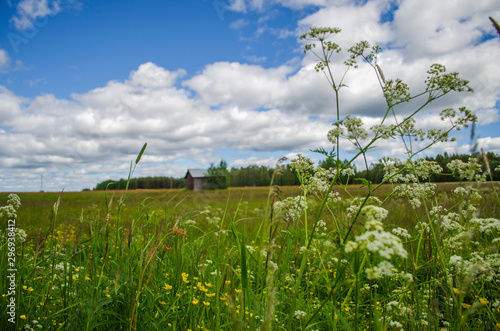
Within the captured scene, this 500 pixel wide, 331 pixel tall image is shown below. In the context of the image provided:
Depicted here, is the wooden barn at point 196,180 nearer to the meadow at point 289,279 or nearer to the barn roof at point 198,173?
the barn roof at point 198,173

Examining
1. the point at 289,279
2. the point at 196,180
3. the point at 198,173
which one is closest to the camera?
the point at 289,279

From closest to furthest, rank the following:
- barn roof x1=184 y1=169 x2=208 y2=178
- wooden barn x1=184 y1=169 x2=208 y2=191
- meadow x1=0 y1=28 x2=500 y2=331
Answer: meadow x1=0 y1=28 x2=500 y2=331
wooden barn x1=184 y1=169 x2=208 y2=191
barn roof x1=184 y1=169 x2=208 y2=178

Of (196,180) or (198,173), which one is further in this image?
(198,173)

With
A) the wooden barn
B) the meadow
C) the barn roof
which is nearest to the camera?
the meadow

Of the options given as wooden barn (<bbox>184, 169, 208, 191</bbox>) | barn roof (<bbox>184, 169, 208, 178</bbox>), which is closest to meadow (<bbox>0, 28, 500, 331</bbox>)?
wooden barn (<bbox>184, 169, 208, 191</bbox>)

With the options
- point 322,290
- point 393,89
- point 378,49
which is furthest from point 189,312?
point 378,49

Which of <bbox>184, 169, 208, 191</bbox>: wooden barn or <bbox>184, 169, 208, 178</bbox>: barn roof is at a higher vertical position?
<bbox>184, 169, 208, 178</bbox>: barn roof

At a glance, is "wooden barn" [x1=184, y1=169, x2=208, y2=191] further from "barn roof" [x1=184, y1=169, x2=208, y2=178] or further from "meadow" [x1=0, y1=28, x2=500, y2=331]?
"meadow" [x1=0, y1=28, x2=500, y2=331]

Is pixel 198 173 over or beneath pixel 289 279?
over

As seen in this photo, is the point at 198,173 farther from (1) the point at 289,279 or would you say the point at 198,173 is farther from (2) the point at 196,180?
(1) the point at 289,279

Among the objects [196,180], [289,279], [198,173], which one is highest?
[198,173]

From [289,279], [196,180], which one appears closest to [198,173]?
[196,180]

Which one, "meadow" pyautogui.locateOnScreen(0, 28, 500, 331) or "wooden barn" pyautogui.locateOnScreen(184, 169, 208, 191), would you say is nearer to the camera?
"meadow" pyautogui.locateOnScreen(0, 28, 500, 331)

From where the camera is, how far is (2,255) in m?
3.40
